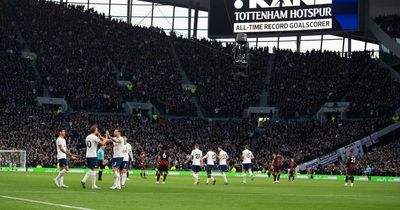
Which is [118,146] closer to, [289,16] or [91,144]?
[91,144]

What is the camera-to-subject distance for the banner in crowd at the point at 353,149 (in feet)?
244

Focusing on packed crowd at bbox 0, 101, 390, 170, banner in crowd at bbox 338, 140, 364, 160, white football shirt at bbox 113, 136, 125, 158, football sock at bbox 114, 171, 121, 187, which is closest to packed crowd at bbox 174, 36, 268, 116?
packed crowd at bbox 0, 101, 390, 170

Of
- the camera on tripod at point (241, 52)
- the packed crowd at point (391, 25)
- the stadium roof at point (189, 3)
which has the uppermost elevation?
the stadium roof at point (189, 3)

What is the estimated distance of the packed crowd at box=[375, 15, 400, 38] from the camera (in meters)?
82.1

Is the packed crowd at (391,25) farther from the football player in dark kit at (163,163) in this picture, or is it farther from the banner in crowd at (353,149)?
the football player in dark kit at (163,163)

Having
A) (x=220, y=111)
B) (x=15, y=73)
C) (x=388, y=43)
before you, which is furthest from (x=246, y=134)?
(x=15, y=73)

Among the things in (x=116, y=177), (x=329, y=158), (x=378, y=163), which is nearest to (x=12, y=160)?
(x=329, y=158)

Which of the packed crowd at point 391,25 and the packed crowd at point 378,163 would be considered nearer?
the packed crowd at point 378,163

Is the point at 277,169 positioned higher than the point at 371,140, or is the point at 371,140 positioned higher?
the point at 371,140

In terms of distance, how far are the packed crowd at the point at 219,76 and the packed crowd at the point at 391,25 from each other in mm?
16491

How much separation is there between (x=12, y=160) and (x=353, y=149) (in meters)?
33.8

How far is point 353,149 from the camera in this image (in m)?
74.7

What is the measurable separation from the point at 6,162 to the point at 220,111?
32.1 meters

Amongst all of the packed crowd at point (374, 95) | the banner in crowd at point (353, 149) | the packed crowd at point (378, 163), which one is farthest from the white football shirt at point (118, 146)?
the packed crowd at point (374, 95)
